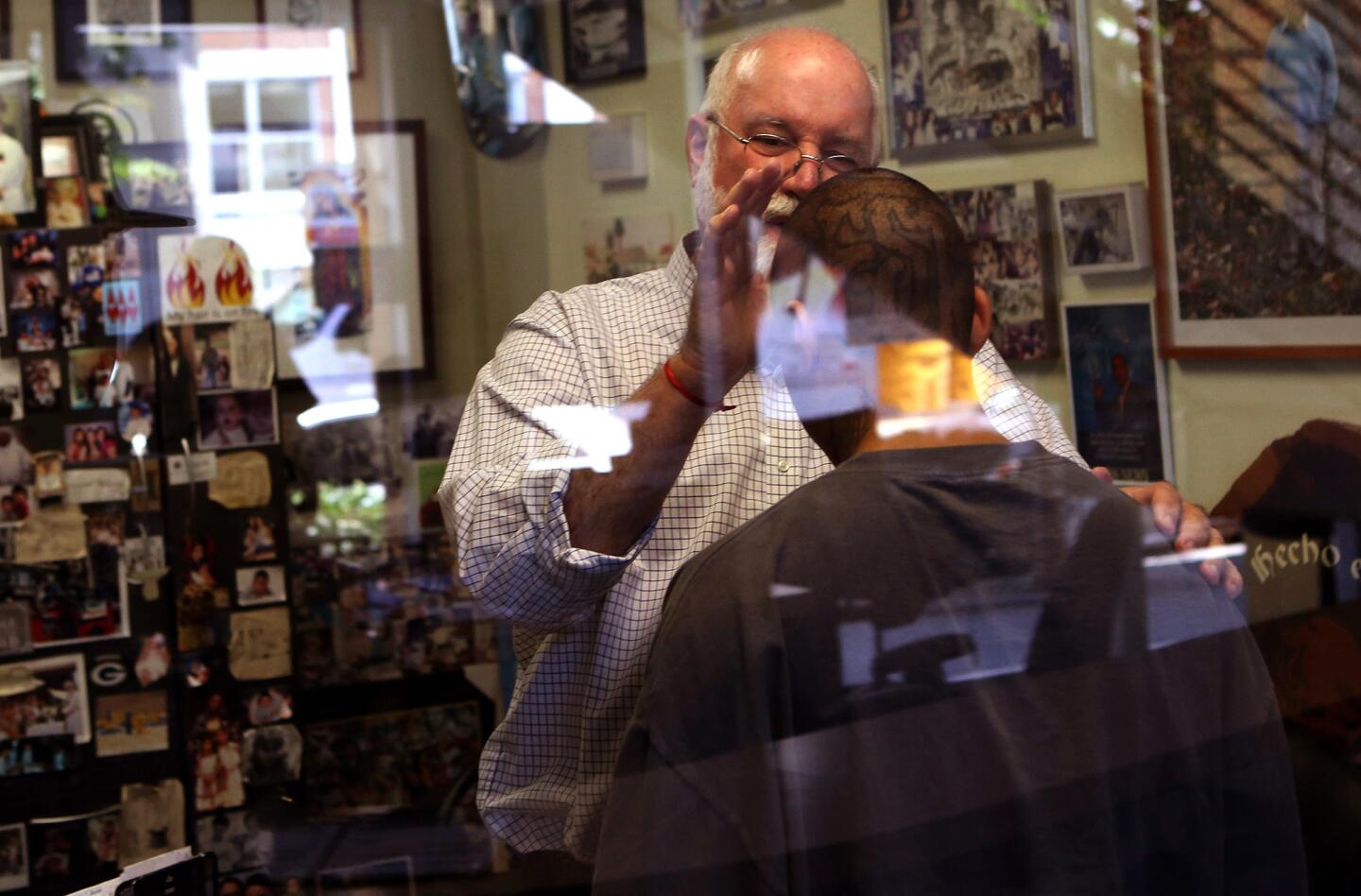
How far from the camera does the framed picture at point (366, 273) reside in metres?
1.98

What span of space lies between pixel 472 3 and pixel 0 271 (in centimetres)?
73

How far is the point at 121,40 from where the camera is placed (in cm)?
175

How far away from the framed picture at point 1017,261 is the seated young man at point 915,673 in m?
0.55

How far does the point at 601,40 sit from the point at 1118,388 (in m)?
0.79

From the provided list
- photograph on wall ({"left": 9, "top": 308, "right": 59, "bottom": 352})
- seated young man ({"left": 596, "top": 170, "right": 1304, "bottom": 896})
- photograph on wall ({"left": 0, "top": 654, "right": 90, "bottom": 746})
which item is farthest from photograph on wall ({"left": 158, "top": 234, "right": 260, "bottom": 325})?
seated young man ({"left": 596, "top": 170, "right": 1304, "bottom": 896})

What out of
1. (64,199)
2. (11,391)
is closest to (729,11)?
(64,199)

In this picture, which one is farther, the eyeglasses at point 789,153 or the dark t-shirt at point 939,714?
the eyeglasses at point 789,153

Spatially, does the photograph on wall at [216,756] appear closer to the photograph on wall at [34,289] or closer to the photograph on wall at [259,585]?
the photograph on wall at [259,585]

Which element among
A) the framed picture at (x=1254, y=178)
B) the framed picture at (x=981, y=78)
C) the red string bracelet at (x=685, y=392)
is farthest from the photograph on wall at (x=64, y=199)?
the framed picture at (x=1254, y=178)

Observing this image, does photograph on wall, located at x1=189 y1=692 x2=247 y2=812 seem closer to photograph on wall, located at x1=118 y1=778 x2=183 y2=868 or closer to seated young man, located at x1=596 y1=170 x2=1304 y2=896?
photograph on wall, located at x1=118 y1=778 x2=183 y2=868

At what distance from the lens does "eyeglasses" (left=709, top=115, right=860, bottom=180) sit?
0.96 metres

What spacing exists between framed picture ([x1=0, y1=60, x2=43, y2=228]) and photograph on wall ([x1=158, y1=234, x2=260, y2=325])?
141 millimetres

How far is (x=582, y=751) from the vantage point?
1.04m

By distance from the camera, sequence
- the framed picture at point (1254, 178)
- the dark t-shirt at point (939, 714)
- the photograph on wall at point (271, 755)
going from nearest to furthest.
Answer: the dark t-shirt at point (939, 714), the framed picture at point (1254, 178), the photograph on wall at point (271, 755)
